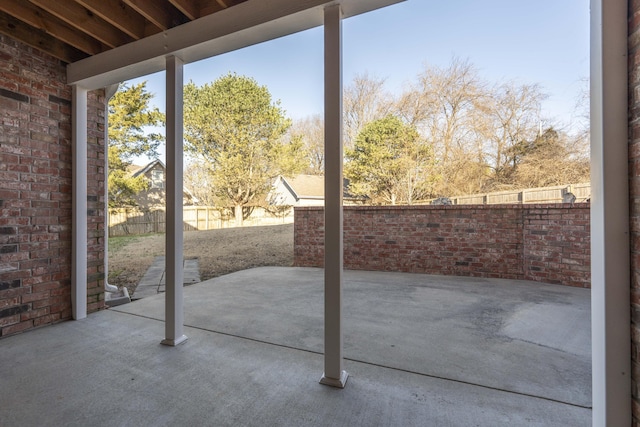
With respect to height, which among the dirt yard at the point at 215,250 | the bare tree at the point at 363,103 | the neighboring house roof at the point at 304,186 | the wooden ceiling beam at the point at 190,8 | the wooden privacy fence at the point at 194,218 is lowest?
the dirt yard at the point at 215,250

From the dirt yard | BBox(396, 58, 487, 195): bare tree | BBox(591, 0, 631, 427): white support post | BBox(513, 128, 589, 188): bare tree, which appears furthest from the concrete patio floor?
BBox(513, 128, 589, 188): bare tree

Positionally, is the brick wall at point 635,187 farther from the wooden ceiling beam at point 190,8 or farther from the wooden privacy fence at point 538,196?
the wooden privacy fence at point 538,196

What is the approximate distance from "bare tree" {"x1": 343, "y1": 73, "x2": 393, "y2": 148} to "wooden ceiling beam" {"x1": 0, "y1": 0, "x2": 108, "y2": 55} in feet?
25.0

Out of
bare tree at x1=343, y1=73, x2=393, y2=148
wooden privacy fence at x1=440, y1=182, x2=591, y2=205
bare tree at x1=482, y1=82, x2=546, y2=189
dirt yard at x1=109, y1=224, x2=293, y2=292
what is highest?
bare tree at x1=343, y1=73, x2=393, y2=148

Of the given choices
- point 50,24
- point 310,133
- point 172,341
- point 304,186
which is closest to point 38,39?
point 50,24

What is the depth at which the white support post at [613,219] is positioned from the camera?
1193mm

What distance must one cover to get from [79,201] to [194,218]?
9.09m

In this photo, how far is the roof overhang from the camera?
1.94 metres

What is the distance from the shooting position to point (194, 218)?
38.5 feet

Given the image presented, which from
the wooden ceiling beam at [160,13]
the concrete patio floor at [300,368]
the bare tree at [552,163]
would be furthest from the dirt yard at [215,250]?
the bare tree at [552,163]

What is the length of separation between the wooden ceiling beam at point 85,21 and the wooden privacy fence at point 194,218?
30.9ft

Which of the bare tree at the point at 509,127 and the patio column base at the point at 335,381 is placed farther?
the bare tree at the point at 509,127

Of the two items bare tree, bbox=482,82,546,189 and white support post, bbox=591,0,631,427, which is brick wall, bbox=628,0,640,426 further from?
bare tree, bbox=482,82,546,189

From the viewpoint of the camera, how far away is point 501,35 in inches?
323
